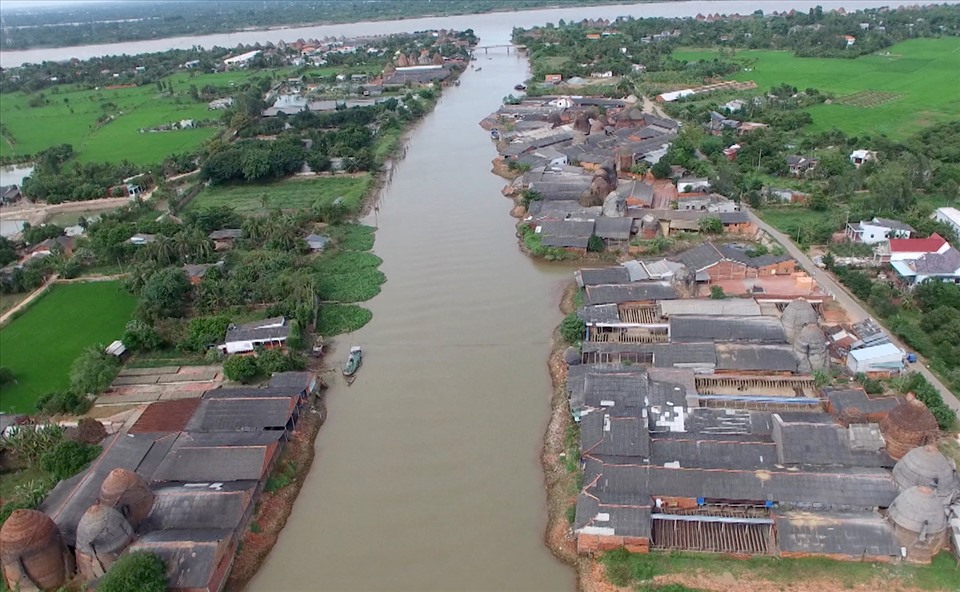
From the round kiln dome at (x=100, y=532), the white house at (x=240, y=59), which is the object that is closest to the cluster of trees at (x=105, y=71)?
the white house at (x=240, y=59)

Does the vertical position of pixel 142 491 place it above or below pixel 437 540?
above

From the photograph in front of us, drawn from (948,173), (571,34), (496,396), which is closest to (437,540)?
(496,396)

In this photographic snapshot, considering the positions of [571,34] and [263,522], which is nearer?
[263,522]

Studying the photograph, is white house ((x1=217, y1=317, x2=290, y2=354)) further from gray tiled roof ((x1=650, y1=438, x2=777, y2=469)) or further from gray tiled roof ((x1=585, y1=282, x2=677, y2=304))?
gray tiled roof ((x1=650, y1=438, x2=777, y2=469))

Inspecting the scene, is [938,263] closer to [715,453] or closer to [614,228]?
[614,228]

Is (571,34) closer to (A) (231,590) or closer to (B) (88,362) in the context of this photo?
(B) (88,362)

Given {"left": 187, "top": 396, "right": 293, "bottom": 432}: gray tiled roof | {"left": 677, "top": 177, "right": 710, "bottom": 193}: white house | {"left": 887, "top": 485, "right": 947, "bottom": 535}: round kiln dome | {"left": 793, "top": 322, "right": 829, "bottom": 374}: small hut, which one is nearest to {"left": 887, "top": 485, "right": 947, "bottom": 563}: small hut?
{"left": 887, "top": 485, "right": 947, "bottom": 535}: round kiln dome

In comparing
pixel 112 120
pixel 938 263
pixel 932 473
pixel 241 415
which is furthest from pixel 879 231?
pixel 112 120
